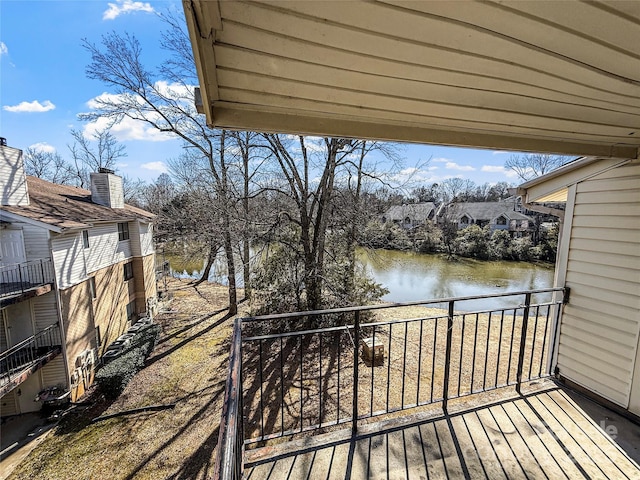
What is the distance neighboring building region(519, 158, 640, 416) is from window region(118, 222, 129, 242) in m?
10.9

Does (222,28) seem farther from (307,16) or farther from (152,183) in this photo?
(152,183)

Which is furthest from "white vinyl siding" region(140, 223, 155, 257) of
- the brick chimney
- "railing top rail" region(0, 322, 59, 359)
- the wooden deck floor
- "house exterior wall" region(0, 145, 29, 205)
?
the wooden deck floor

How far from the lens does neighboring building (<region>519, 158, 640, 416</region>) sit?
7.55 ft

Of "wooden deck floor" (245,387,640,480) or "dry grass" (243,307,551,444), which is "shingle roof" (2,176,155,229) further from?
"wooden deck floor" (245,387,640,480)

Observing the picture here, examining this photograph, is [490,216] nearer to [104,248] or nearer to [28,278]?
[104,248]

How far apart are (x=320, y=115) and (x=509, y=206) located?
29.7m

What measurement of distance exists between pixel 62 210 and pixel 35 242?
155 cm

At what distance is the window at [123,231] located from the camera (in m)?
9.31

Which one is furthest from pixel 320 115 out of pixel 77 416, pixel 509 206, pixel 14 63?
pixel 509 206

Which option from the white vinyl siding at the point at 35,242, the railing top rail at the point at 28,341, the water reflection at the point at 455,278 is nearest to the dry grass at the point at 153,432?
the railing top rail at the point at 28,341

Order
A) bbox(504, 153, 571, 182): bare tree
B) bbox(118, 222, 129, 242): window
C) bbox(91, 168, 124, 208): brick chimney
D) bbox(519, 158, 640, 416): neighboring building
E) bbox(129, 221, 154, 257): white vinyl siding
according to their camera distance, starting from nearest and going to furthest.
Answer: bbox(519, 158, 640, 416): neighboring building
bbox(118, 222, 129, 242): window
bbox(91, 168, 124, 208): brick chimney
bbox(129, 221, 154, 257): white vinyl siding
bbox(504, 153, 571, 182): bare tree

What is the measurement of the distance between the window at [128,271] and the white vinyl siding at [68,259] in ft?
8.40

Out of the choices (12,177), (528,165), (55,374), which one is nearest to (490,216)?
(528,165)

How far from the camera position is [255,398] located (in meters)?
4.94
